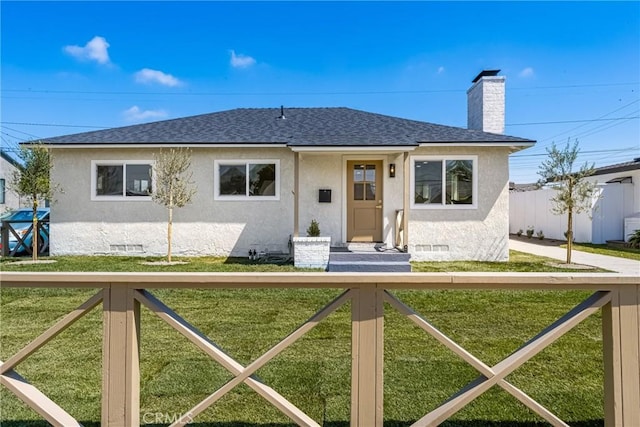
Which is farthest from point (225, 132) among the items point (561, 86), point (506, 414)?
point (561, 86)

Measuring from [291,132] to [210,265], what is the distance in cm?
500

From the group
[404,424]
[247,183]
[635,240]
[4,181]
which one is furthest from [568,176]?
[4,181]

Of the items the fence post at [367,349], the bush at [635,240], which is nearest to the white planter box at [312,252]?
the fence post at [367,349]

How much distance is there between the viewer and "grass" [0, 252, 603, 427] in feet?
8.46

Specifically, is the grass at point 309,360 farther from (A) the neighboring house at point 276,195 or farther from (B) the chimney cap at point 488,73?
(B) the chimney cap at point 488,73

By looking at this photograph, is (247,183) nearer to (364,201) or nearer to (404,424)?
(364,201)

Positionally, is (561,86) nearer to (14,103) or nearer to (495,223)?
(495,223)

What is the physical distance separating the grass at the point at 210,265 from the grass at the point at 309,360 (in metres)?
2.48

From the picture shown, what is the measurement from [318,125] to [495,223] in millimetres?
6611

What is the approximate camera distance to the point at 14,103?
22.0m

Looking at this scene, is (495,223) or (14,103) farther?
(14,103)

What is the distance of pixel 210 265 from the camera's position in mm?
9102

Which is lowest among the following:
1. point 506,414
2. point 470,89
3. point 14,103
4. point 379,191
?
point 506,414

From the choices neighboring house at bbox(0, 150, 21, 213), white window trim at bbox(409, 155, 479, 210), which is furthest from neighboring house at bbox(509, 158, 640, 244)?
neighboring house at bbox(0, 150, 21, 213)
